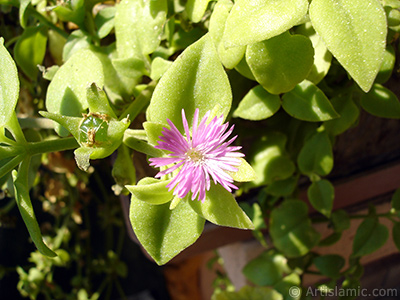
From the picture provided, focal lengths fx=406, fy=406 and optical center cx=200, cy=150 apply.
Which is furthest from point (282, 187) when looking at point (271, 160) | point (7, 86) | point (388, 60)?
point (7, 86)

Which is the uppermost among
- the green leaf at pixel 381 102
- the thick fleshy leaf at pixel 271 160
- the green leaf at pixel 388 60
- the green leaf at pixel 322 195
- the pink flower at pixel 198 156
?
the green leaf at pixel 388 60

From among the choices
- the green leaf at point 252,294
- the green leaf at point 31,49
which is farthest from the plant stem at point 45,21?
the green leaf at point 252,294

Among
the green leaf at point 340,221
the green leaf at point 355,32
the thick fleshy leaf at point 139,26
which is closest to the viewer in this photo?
the green leaf at point 355,32

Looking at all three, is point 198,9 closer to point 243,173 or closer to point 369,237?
point 243,173

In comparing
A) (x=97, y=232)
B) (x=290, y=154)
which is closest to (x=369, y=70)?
(x=290, y=154)

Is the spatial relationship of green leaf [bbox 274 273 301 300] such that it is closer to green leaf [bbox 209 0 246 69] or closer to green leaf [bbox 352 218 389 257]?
green leaf [bbox 352 218 389 257]

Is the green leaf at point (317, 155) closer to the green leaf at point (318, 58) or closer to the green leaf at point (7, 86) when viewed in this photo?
the green leaf at point (318, 58)

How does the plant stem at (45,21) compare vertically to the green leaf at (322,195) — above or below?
above
